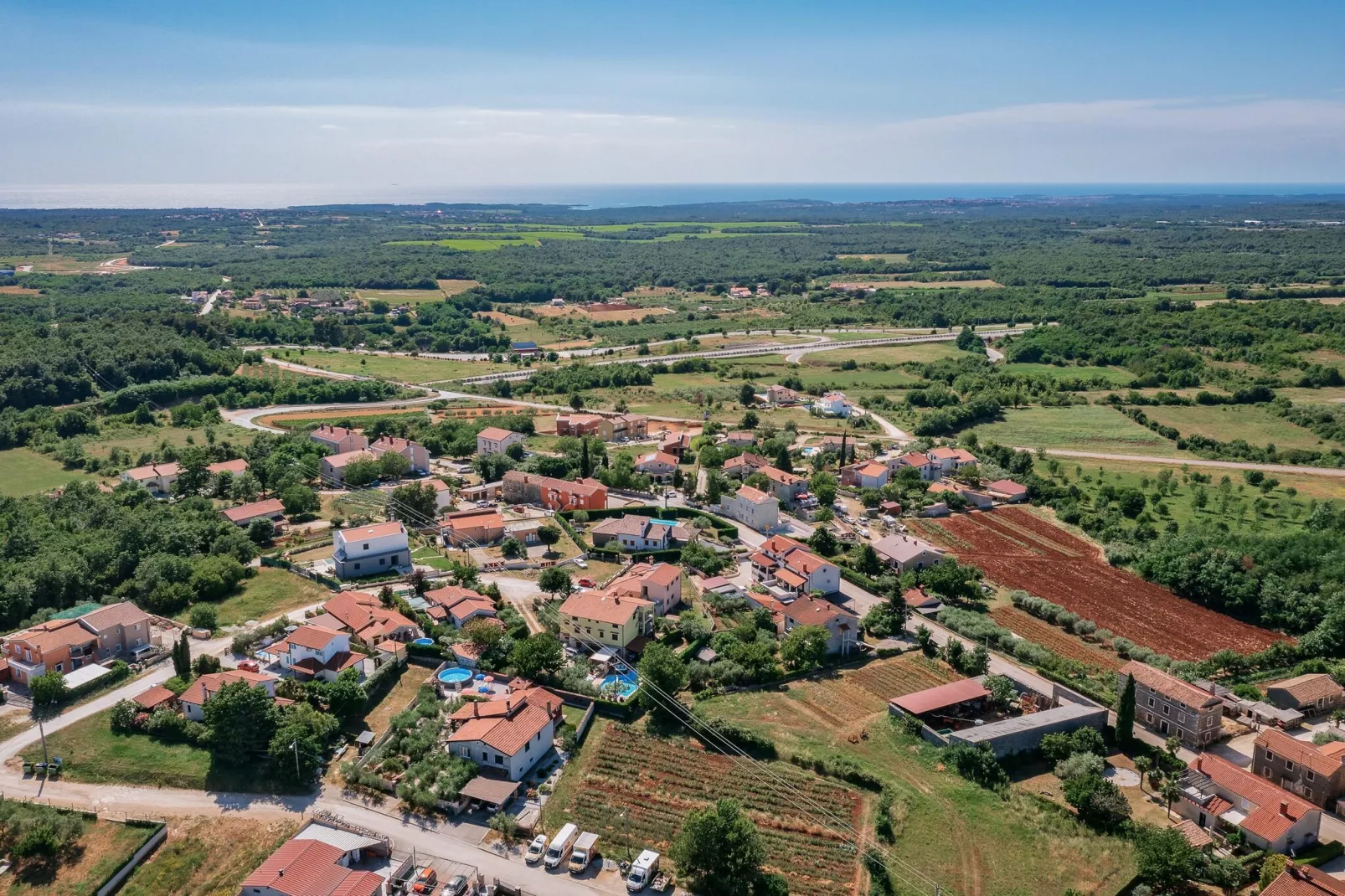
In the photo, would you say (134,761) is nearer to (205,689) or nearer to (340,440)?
(205,689)

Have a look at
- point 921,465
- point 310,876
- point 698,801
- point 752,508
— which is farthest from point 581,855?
point 921,465

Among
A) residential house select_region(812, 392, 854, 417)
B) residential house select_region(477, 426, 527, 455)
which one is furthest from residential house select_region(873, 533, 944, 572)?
residential house select_region(812, 392, 854, 417)

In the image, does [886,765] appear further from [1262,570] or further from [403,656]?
[1262,570]

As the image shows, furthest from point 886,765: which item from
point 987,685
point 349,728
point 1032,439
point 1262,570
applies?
point 1032,439

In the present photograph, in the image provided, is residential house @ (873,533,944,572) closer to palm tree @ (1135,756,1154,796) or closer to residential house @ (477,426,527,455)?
palm tree @ (1135,756,1154,796)

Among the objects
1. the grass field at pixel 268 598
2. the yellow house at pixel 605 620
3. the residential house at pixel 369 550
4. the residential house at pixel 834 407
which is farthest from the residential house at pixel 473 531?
the residential house at pixel 834 407

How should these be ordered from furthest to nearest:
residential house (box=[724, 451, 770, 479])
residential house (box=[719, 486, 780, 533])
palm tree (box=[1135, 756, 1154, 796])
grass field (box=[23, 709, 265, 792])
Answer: residential house (box=[724, 451, 770, 479]) → residential house (box=[719, 486, 780, 533]) → palm tree (box=[1135, 756, 1154, 796]) → grass field (box=[23, 709, 265, 792])
